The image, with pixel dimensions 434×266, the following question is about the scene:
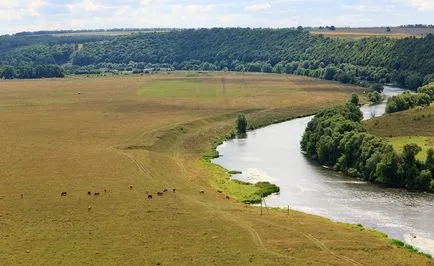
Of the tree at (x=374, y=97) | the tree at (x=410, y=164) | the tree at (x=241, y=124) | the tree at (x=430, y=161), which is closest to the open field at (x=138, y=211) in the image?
the tree at (x=241, y=124)

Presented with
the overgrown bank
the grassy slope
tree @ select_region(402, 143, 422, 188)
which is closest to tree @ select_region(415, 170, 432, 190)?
tree @ select_region(402, 143, 422, 188)

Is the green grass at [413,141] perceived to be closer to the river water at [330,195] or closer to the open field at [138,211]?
the river water at [330,195]

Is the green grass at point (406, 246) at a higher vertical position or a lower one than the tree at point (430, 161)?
lower

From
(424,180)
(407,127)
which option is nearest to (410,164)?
(424,180)

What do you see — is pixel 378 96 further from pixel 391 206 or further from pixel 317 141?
pixel 391 206

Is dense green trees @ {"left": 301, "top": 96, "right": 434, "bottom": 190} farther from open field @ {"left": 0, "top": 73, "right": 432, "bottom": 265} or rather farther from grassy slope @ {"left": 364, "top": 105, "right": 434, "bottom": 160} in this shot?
open field @ {"left": 0, "top": 73, "right": 432, "bottom": 265}

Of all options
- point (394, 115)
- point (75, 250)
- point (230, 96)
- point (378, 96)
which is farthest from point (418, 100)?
point (75, 250)
